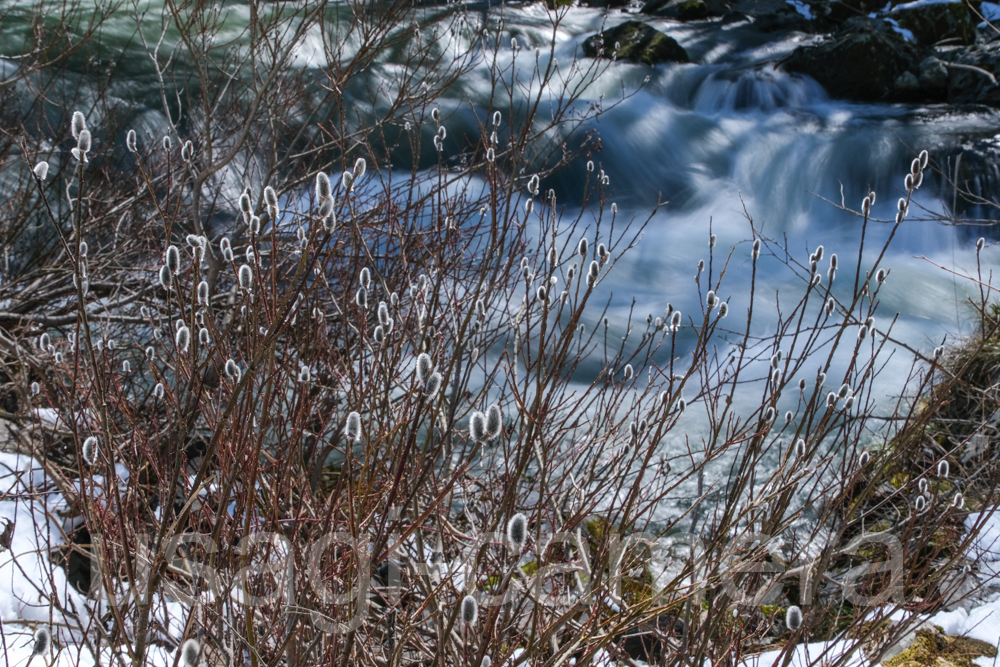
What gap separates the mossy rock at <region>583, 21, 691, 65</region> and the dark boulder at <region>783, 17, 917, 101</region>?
2318mm

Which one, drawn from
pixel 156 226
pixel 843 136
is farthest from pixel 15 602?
pixel 843 136

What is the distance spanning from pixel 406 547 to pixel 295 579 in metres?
0.66

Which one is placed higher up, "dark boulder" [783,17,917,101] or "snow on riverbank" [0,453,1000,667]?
"dark boulder" [783,17,917,101]

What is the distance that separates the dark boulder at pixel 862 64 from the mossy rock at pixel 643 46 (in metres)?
2.32

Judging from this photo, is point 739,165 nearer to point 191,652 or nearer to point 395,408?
point 395,408

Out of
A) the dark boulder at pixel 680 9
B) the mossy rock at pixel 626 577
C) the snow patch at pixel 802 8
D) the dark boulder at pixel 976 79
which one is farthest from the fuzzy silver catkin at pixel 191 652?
the snow patch at pixel 802 8

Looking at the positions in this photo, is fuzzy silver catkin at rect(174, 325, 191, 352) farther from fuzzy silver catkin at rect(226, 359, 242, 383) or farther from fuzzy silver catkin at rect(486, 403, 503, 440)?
fuzzy silver catkin at rect(486, 403, 503, 440)

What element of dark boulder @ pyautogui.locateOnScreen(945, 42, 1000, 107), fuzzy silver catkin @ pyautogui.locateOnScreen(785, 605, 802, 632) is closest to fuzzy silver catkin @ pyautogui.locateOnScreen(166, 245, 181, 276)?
fuzzy silver catkin @ pyautogui.locateOnScreen(785, 605, 802, 632)

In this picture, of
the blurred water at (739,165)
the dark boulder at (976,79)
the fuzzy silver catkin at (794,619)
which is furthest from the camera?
the dark boulder at (976,79)

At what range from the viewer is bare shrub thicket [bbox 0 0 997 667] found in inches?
63.2

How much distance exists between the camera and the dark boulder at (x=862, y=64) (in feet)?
39.6

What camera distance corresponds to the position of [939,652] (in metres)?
3.22

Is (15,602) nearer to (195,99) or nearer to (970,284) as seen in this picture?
(195,99)

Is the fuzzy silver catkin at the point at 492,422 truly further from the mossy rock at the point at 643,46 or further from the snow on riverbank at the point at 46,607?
the mossy rock at the point at 643,46
